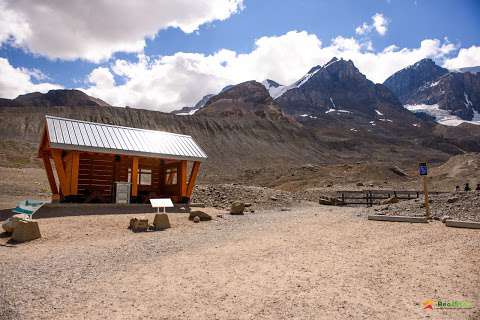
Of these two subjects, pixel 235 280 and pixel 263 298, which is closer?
pixel 263 298

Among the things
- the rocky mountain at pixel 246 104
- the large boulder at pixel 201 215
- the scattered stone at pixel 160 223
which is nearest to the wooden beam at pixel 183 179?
the large boulder at pixel 201 215

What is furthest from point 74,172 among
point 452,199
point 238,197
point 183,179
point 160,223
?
point 452,199

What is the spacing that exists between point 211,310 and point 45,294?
2.93m

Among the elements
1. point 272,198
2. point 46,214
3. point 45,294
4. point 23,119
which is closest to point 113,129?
point 46,214

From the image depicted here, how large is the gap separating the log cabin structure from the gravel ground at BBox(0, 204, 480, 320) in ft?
21.0

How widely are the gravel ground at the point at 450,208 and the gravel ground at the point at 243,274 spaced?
76.4 inches

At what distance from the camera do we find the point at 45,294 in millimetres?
5961

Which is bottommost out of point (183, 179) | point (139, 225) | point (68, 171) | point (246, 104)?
point (139, 225)

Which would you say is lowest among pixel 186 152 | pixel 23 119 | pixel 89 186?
pixel 89 186

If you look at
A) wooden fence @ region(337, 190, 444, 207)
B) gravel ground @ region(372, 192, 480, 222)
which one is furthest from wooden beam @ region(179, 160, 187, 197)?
wooden fence @ region(337, 190, 444, 207)

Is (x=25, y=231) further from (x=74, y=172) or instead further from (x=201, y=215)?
(x=74, y=172)

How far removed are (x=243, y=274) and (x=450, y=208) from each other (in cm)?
1085

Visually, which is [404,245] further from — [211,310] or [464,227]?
[211,310]

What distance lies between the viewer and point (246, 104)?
431ft
